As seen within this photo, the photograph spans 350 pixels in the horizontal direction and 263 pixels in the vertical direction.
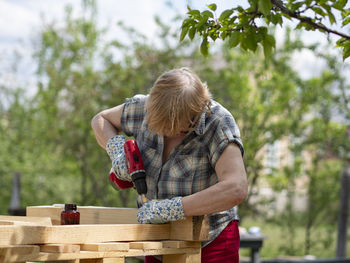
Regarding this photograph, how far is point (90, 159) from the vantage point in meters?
9.72

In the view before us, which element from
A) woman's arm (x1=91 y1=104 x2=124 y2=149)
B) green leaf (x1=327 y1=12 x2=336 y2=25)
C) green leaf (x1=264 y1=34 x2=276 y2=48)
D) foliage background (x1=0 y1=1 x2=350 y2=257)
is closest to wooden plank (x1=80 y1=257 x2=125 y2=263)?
woman's arm (x1=91 y1=104 x2=124 y2=149)

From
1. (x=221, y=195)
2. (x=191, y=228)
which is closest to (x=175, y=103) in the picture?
(x=221, y=195)

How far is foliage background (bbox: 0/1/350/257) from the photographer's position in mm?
9203

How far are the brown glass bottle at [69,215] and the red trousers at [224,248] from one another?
64 cm

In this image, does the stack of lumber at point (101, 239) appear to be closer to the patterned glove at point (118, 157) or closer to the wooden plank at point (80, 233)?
the wooden plank at point (80, 233)

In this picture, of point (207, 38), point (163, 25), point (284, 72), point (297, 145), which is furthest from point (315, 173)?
point (207, 38)

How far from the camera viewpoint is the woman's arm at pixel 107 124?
10.1 feet

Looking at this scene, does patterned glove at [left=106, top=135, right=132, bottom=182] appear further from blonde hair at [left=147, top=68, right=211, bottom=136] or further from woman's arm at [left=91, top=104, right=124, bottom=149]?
blonde hair at [left=147, top=68, right=211, bottom=136]

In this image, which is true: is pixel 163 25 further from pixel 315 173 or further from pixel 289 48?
pixel 315 173

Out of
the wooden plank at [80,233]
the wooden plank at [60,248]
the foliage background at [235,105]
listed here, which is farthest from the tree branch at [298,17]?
the foliage background at [235,105]

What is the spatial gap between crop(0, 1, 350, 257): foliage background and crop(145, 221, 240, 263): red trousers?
6.19 m

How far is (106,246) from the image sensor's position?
7.19 ft

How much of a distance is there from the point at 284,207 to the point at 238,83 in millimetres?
2645

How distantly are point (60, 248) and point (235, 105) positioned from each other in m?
7.40
